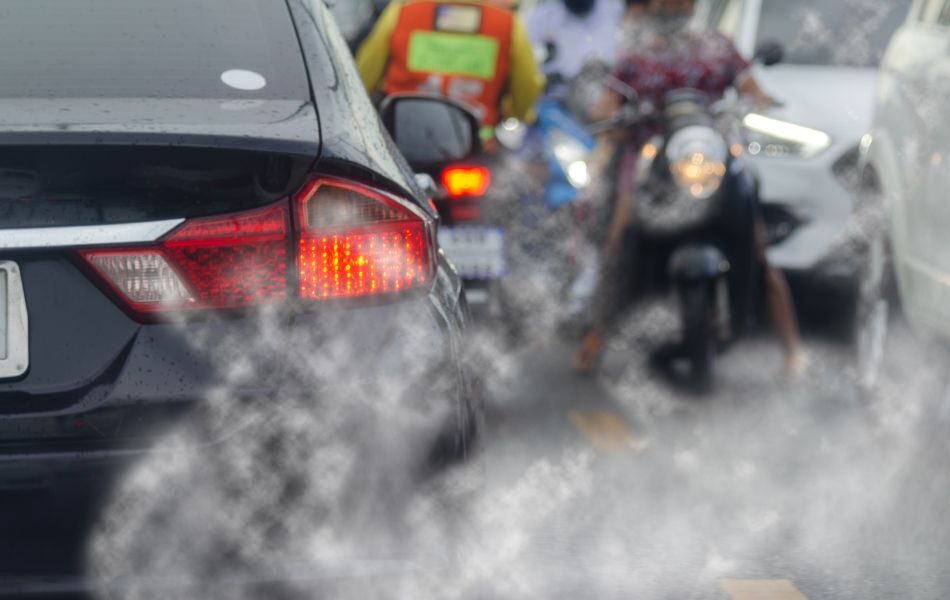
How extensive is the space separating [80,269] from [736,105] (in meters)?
5.55

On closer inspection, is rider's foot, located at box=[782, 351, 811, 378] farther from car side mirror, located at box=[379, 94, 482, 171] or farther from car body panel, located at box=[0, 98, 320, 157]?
car body panel, located at box=[0, 98, 320, 157]

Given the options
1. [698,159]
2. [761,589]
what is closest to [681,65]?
[698,159]

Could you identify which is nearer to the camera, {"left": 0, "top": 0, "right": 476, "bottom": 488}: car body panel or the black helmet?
{"left": 0, "top": 0, "right": 476, "bottom": 488}: car body panel

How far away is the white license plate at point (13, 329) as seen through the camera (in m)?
3.18

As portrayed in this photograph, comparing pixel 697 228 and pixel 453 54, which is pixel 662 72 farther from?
pixel 453 54

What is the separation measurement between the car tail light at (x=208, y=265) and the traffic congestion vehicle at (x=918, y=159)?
373 cm

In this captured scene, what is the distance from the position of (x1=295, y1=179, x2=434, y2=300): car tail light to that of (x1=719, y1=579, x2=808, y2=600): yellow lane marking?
2.04 m

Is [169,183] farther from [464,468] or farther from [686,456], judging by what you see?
[686,456]

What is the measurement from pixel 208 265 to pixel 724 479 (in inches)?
150

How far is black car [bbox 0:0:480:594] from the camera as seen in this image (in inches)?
125

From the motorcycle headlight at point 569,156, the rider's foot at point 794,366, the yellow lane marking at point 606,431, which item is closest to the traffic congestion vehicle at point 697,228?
the yellow lane marking at point 606,431

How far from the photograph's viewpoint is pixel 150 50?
3.77 m

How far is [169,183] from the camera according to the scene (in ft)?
10.7

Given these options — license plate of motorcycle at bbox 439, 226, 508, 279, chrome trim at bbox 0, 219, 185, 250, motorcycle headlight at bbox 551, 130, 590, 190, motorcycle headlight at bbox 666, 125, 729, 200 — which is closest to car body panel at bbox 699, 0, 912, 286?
motorcycle headlight at bbox 551, 130, 590, 190
